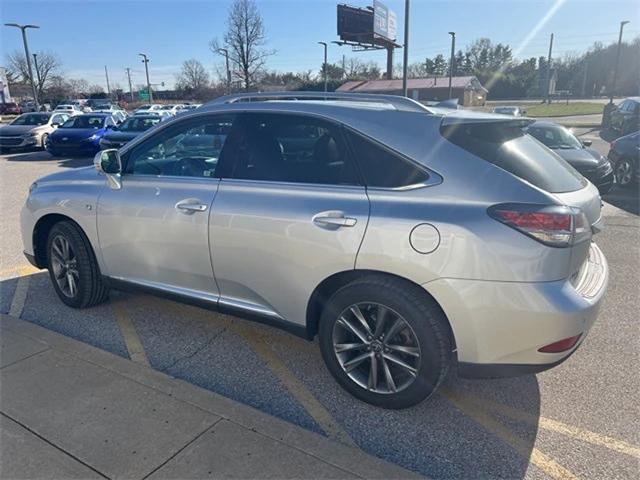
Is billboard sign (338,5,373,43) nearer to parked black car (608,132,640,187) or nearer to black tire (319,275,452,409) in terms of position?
parked black car (608,132,640,187)

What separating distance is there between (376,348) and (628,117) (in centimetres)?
1914

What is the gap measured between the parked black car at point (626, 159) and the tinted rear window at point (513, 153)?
8264 mm

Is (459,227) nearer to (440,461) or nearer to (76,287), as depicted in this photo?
(440,461)

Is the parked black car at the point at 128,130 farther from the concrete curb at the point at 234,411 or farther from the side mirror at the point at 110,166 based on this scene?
the concrete curb at the point at 234,411

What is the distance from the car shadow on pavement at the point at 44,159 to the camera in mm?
15336

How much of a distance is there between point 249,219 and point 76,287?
2.06m

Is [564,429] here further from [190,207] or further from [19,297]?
[19,297]

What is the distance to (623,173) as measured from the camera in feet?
32.4

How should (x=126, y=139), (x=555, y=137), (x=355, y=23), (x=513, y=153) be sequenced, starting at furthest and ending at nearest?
(x=355, y=23) < (x=126, y=139) < (x=555, y=137) < (x=513, y=153)

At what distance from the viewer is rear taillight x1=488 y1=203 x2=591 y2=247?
7.50ft

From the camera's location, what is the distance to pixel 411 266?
2457 millimetres

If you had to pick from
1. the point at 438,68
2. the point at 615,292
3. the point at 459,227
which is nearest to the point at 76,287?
the point at 459,227

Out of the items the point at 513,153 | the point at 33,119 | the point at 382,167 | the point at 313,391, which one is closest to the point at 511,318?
the point at 513,153

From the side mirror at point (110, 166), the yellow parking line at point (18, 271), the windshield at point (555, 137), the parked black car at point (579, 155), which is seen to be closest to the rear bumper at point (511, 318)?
the side mirror at point (110, 166)
